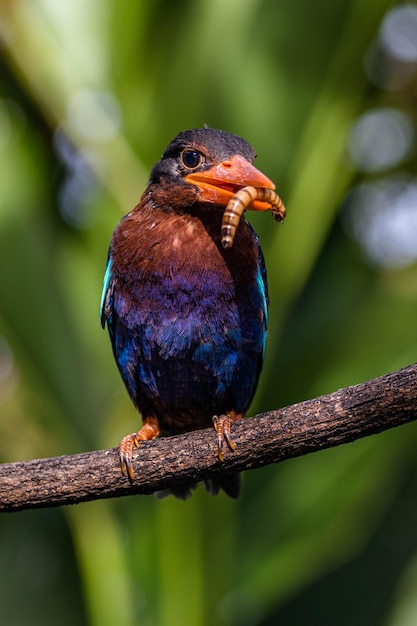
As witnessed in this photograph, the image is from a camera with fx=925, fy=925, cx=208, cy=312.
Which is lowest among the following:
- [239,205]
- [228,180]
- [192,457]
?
[192,457]

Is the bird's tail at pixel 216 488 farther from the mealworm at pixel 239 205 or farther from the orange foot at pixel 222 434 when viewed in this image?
the mealworm at pixel 239 205

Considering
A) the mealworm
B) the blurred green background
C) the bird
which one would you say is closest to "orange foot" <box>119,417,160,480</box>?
the bird

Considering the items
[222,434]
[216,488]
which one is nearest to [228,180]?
[222,434]

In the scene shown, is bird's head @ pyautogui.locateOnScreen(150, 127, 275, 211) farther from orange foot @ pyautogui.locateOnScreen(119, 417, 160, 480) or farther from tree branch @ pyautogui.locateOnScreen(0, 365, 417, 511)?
orange foot @ pyautogui.locateOnScreen(119, 417, 160, 480)

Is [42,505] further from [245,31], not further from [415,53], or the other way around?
[415,53]

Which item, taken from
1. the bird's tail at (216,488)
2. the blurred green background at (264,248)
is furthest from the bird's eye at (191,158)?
the bird's tail at (216,488)

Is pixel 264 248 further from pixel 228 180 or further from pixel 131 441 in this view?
Answer: pixel 131 441
